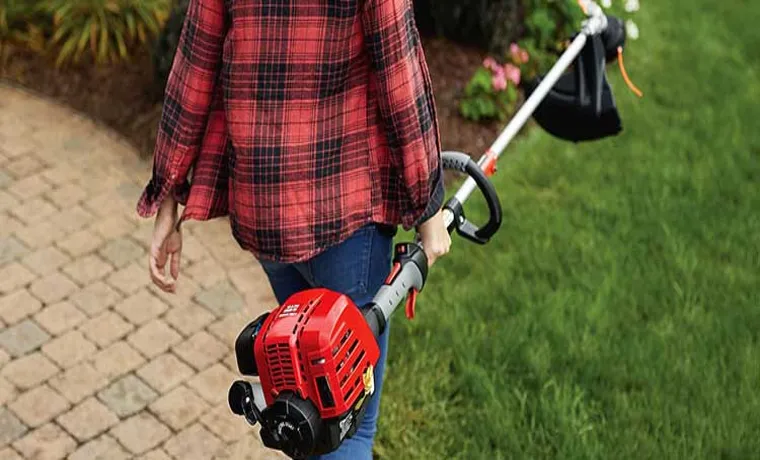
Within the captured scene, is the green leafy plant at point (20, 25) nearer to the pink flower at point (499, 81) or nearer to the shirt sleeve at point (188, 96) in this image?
the pink flower at point (499, 81)

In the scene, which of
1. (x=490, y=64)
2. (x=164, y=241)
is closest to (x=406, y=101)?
(x=164, y=241)

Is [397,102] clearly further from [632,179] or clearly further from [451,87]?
[451,87]

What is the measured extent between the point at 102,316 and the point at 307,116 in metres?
2.17

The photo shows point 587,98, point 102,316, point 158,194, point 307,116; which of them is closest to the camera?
point 307,116

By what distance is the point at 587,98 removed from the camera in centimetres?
342

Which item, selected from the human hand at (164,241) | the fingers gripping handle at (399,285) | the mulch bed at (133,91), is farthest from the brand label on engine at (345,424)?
the mulch bed at (133,91)

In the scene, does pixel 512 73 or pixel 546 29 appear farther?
pixel 546 29

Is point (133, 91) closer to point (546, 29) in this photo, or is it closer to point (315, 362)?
point (546, 29)

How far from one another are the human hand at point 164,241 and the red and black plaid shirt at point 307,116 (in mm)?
151

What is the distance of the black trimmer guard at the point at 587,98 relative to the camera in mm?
3406

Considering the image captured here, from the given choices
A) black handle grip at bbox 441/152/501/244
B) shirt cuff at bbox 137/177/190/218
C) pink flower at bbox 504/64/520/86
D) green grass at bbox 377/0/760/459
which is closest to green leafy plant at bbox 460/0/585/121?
pink flower at bbox 504/64/520/86

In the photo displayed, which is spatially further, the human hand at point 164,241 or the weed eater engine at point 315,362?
the human hand at point 164,241

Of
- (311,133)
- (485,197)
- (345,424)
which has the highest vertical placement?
(311,133)

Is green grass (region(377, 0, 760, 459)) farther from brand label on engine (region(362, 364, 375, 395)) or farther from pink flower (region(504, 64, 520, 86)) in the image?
brand label on engine (region(362, 364, 375, 395))
